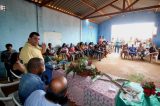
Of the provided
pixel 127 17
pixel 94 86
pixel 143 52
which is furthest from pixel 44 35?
pixel 127 17

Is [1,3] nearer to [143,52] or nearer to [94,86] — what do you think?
[94,86]

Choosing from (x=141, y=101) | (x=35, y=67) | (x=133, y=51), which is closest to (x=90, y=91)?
(x=141, y=101)

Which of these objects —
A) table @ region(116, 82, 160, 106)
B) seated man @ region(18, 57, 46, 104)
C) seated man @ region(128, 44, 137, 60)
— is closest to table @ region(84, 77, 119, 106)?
table @ region(116, 82, 160, 106)

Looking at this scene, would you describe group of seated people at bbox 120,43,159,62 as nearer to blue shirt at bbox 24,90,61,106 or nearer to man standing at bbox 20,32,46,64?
man standing at bbox 20,32,46,64

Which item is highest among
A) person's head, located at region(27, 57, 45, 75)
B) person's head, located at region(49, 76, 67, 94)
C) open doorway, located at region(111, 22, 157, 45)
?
open doorway, located at region(111, 22, 157, 45)

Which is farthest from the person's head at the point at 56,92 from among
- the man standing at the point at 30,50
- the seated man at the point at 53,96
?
the man standing at the point at 30,50

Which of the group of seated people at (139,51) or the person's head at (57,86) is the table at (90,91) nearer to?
the person's head at (57,86)

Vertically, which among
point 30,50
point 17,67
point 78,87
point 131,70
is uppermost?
point 30,50

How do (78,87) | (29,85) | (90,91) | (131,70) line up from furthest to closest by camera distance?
(131,70) → (78,87) → (90,91) → (29,85)

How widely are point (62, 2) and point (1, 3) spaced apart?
2.94 meters

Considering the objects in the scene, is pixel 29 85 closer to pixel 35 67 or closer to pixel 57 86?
pixel 35 67

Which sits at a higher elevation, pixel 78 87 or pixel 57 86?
pixel 57 86

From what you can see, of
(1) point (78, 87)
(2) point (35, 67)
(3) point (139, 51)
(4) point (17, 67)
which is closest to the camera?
(2) point (35, 67)

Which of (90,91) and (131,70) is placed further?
(131,70)
